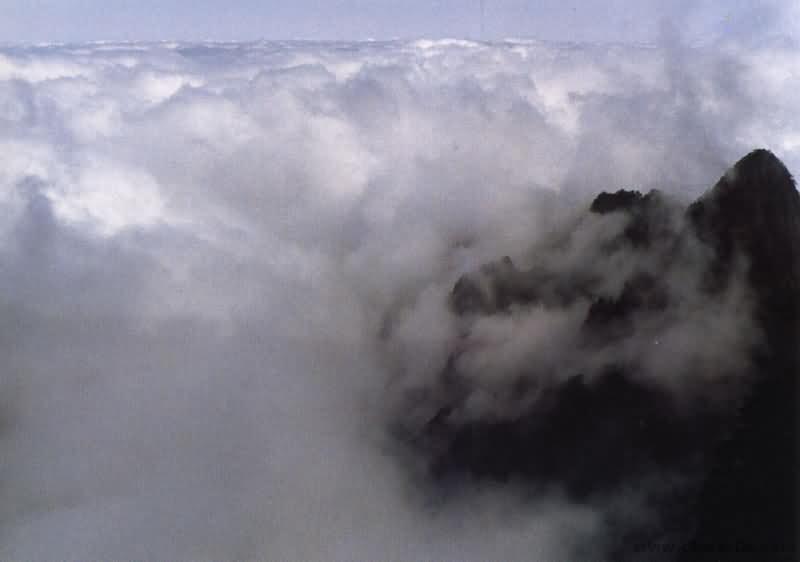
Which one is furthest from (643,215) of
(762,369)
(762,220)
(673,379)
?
(762,369)

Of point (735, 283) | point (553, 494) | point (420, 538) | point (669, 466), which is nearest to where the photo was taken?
Answer: point (669, 466)

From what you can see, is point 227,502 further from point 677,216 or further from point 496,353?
point 677,216

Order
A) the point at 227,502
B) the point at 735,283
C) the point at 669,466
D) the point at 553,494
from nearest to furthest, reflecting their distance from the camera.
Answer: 1. the point at 669,466
2. the point at 735,283
3. the point at 553,494
4. the point at 227,502

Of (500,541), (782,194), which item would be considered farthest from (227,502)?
(782,194)

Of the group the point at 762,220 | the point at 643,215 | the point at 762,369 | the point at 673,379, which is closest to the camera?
the point at 762,369

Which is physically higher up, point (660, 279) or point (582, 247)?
point (582, 247)

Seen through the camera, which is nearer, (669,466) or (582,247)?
(669,466)

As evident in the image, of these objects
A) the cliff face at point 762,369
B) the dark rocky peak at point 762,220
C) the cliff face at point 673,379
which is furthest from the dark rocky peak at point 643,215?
the dark rocky peak at point 762,220

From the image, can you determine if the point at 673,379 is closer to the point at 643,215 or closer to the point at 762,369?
the point at 762,369

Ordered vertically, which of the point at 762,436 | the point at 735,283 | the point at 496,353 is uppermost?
the point at 496,353
